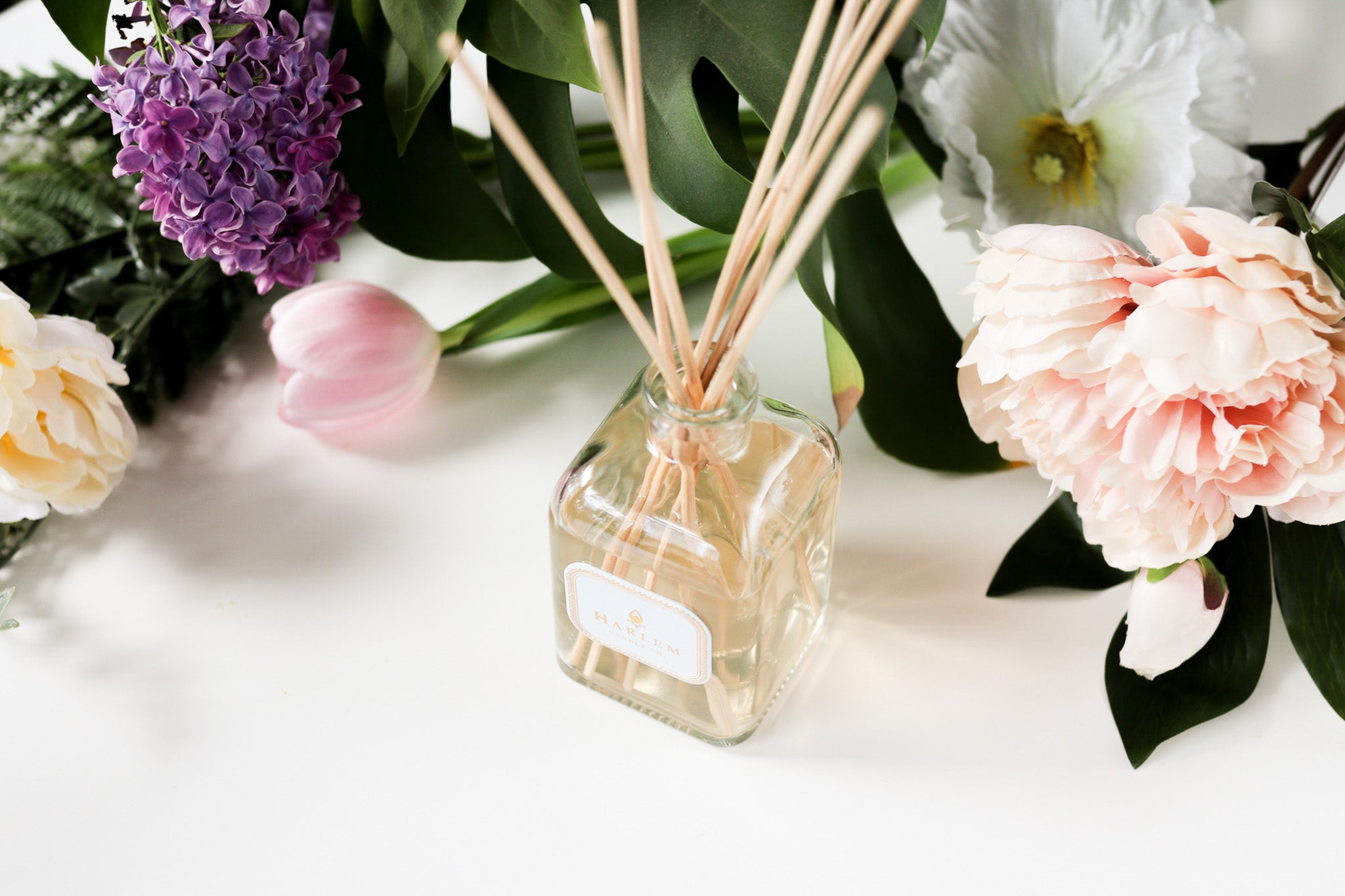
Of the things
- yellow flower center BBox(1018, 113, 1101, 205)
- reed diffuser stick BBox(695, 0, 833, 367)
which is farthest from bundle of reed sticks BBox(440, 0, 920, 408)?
yellow flower center BBox(1018, 113, 1101, 205)

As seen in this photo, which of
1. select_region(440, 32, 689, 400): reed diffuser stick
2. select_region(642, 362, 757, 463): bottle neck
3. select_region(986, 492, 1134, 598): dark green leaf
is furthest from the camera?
select_region(986, 492, 1134, 598): dark green leaf

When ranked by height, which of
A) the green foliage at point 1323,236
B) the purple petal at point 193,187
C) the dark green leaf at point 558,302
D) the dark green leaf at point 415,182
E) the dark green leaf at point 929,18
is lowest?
the dark green leaf at point 558,302

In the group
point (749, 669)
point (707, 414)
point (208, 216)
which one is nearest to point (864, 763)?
point (749, 669)

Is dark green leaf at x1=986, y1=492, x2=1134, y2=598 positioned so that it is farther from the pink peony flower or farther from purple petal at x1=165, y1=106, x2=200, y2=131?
purple petal at x1=165, y1=106, x2=200, y2=131

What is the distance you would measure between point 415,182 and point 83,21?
5.6 inches

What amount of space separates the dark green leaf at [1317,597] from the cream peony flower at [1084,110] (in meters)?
0.14

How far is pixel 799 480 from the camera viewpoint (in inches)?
16.3

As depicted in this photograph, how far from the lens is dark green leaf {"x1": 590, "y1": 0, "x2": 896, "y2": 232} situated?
42 cm

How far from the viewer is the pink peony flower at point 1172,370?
1.11ft

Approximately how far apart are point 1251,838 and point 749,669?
19 centimetres

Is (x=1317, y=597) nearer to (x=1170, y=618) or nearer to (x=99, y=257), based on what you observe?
(x=1170, y=618)

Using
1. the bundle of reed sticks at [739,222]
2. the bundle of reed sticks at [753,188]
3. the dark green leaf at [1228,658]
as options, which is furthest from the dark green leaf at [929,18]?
the dark green leaf at [1228,658]

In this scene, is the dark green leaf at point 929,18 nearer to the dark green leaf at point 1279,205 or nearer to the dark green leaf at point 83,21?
the dark green leaf at point 1279,205

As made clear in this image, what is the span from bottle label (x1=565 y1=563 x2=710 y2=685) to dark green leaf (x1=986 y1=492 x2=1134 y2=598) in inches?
5.7
